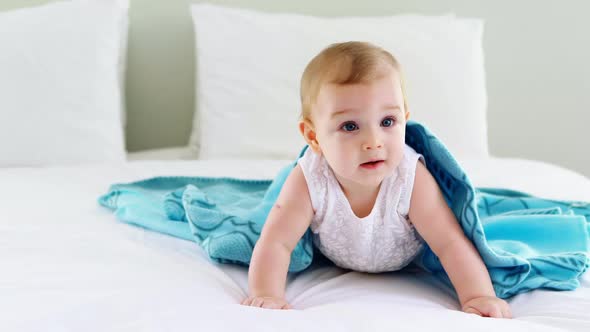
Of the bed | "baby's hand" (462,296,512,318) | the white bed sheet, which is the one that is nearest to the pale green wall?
the bed

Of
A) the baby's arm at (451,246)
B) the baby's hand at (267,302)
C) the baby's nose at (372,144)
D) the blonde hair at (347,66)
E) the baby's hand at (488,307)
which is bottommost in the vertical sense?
the baby's hand at (267,302)

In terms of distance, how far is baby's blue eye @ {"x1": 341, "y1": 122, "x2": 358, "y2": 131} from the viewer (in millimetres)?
1073

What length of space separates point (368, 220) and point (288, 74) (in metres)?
1.11

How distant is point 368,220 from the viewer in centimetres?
115

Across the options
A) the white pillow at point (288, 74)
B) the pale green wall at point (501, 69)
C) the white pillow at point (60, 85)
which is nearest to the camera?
the white pillow at point (60, 85)

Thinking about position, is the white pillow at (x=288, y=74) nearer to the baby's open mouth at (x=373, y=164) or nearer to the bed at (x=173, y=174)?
the bed at (x=173, y=174)

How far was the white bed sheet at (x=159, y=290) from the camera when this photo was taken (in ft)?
2.78

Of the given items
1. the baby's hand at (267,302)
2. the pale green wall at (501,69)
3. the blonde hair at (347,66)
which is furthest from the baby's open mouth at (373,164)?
the pale green wall at (501,69)

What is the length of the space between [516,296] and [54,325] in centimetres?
66

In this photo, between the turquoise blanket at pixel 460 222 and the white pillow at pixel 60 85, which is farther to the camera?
the white pillow at pixel 60 85

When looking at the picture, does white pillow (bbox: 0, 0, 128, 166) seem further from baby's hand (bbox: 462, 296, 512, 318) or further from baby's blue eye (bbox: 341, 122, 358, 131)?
baby's hand (bbox: 462, 296, 512, 318)

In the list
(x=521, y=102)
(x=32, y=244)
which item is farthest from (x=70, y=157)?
(x=521, y=102)

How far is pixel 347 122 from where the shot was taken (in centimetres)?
107

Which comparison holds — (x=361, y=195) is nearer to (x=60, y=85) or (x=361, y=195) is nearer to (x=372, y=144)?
(x=372, y=144)
